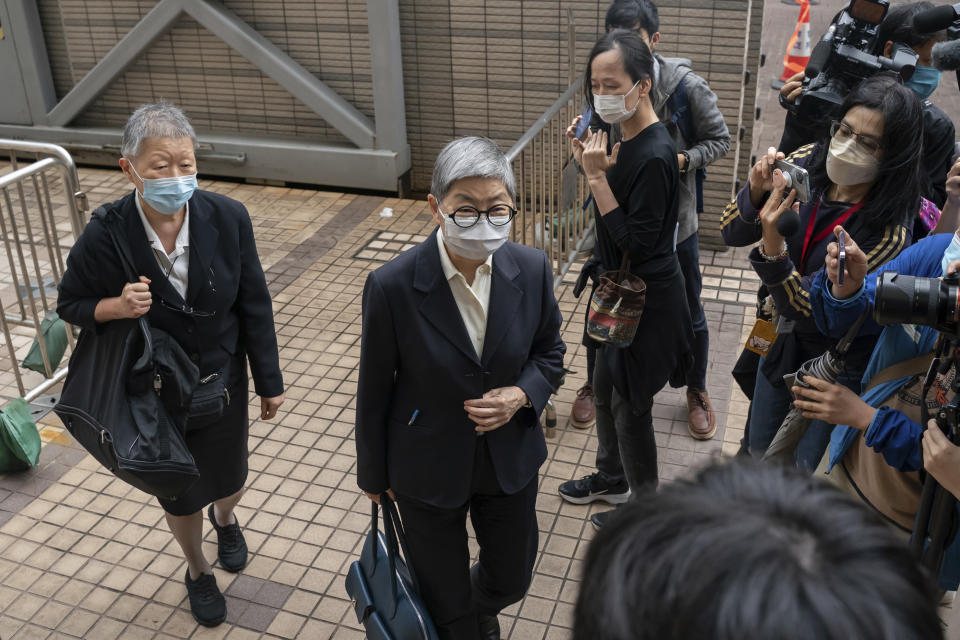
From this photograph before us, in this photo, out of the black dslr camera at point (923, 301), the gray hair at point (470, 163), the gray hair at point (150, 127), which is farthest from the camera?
the gray hair at point (150, 127)

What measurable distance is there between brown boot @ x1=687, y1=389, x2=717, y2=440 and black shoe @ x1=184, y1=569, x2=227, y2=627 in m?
2.46

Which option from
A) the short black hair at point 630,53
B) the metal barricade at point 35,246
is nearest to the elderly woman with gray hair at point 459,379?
the short black hair at point 630,53

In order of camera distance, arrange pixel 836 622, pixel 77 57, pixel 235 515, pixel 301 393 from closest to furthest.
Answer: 1. pixel 836 622
2. pixel 235 515
3. pixel 301 393
4. pixel 77 57

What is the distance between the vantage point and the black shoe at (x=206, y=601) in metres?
3.47

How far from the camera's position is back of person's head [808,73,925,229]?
2881mm

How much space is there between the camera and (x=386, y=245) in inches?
272

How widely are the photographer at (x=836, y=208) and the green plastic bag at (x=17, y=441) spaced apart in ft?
11.4

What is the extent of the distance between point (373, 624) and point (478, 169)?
1.46 metres

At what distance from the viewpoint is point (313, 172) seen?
25.9 feet

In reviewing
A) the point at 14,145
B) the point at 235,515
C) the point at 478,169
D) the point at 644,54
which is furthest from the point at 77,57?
the point at 478,169

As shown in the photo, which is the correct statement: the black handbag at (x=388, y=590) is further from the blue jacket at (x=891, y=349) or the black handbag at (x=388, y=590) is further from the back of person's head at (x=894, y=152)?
the back of person's head at (x=894, y=152)

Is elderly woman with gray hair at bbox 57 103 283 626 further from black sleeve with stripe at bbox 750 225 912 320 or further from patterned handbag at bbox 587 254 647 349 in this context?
black sleeve with stripe at bbox 750 225 912 320

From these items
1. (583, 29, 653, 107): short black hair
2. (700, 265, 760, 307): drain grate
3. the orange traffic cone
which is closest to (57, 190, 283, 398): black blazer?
(583, 29, 653, 107): short black hair

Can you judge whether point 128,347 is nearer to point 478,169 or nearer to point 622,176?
point 478,169
